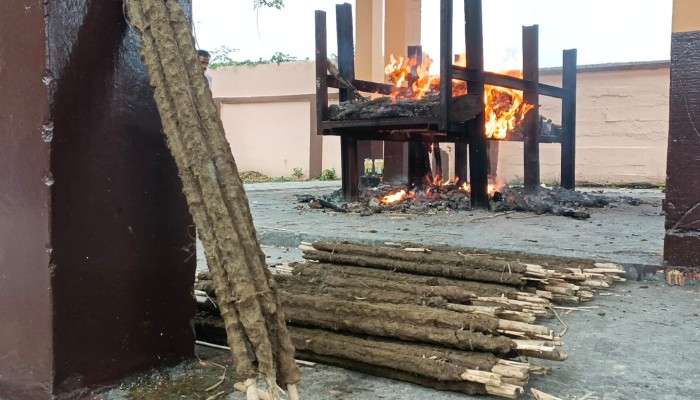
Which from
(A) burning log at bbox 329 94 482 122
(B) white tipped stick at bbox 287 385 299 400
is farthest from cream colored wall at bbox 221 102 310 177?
(B) white tipped stick at bbox 287 385 299 400

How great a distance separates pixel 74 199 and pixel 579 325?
199cm

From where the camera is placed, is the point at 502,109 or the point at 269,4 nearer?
the point at 502,109

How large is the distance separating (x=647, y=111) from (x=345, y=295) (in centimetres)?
972

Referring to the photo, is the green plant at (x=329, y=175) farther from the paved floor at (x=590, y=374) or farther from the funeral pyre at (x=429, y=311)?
the paved floor at (x=590, y=374)

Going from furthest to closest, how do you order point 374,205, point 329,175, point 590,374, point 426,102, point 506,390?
point 329,175 < point 374,205 < point 426,102 < point 590,374 < point 506,390

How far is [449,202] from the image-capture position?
6164 mm

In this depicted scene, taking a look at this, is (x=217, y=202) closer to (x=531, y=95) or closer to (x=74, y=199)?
(x=74, y=199)

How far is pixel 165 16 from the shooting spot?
168 cm

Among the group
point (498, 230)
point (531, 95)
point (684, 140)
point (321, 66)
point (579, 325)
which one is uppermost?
point (321, 66)

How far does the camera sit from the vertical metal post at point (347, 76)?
6371 mm

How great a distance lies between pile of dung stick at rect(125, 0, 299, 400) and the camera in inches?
59.1

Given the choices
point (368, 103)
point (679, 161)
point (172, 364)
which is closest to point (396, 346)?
point (172, 364)

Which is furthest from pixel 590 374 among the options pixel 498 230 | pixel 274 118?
pixel 274 118

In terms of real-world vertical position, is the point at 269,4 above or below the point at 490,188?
above
